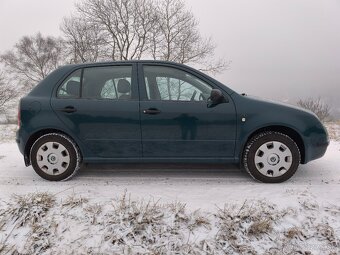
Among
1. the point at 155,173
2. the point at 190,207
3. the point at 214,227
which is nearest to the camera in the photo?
the point at 214,227

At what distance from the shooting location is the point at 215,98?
13.6 feet

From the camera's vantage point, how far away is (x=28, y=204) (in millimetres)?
3559

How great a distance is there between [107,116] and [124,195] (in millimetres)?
1116

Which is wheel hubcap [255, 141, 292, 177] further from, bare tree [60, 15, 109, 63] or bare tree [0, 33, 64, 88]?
bare tree [0, 33, 64, 88]

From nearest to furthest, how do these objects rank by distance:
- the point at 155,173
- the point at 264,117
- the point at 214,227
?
1. the point at 214,227
2. the point at 264,117
3. the point at 155,173

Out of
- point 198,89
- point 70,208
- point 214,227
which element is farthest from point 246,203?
point 70,208

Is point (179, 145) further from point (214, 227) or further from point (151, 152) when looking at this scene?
point (214, 227)

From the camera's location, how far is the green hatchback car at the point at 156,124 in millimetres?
4254

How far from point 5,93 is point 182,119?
3820cm

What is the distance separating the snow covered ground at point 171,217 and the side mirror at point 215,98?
3.51 feet

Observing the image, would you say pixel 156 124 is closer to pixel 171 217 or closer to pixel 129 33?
pixel 171 217

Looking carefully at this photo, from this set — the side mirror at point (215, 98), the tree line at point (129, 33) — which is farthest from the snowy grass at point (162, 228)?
the tree line at point (129, 33)

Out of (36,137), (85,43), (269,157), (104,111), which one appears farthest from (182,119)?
(85,43)

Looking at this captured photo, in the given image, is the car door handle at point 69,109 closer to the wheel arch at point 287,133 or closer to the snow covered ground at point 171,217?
the snow covered ground at point 171,217
